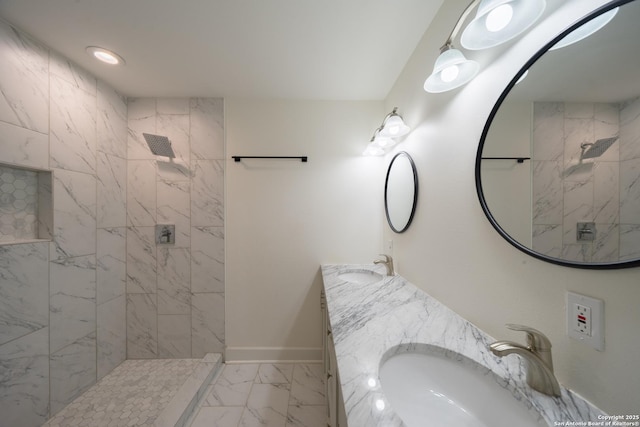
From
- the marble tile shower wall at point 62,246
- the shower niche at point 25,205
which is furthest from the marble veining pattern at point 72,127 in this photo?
the shower niche at point 25,205

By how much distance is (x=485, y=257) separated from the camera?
777 millimetres

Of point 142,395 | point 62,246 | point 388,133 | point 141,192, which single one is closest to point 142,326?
point 142,395

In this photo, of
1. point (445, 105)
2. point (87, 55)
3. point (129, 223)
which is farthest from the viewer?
point (129, 223)

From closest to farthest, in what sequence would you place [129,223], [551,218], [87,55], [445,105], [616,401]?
1. [616,401]
2. [551,218]
3. [445,105]
4. [87,55]
5. [129,223]

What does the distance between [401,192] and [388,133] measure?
421 millimetres

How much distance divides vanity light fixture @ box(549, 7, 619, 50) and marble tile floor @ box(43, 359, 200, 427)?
256 cm

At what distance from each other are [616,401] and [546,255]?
0.33 metres

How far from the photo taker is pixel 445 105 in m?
0.98

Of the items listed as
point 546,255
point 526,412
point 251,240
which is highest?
point 546,255

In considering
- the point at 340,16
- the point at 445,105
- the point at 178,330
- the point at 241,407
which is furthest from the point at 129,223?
the point at 445,105

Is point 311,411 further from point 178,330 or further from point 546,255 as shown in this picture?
point 546,255

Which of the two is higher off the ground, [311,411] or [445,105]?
[445,105]

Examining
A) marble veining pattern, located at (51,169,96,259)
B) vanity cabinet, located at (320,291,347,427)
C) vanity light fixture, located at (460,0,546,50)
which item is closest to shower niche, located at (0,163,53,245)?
Result: marble veining pattern, located at (51,169,96,259)

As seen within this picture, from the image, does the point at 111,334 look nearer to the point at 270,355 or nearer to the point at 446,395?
the point at 270,355
